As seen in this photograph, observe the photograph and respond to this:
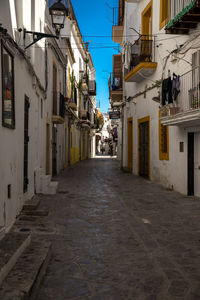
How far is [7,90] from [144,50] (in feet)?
31.5

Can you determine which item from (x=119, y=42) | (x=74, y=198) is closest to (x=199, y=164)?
(x=74, y=198)

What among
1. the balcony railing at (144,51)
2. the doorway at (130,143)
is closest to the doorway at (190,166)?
the balcony railing at (144,51)

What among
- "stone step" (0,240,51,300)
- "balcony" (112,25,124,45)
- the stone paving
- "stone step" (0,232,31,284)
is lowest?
the stone paving

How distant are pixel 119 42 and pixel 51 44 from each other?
10.5 m

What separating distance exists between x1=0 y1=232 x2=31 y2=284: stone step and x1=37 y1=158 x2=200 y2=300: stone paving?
1.38ft

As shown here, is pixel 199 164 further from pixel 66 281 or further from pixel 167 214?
pixel 66 281

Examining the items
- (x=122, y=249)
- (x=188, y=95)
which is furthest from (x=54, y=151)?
(x=122, y=249)

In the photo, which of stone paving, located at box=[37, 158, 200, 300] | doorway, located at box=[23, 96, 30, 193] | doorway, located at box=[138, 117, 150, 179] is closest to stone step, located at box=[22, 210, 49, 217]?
stone paving, located at box=[37, 158, 200, 300]

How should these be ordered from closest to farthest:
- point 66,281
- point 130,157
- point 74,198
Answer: point 66,281 → point 74,198 → point 130,157

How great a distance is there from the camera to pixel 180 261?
445 cm

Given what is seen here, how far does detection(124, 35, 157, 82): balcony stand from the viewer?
1334 centimetres

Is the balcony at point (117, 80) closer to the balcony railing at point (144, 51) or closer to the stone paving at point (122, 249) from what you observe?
the balcony railing at point (144, 51)

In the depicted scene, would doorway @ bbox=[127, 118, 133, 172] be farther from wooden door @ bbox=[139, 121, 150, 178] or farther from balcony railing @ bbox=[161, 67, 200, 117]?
balcony railing @ bbox=[161, 67, 200, 117]

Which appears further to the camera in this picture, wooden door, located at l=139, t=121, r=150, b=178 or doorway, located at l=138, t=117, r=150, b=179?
wooden door, located at l=139, t=121, r=150, b=178
